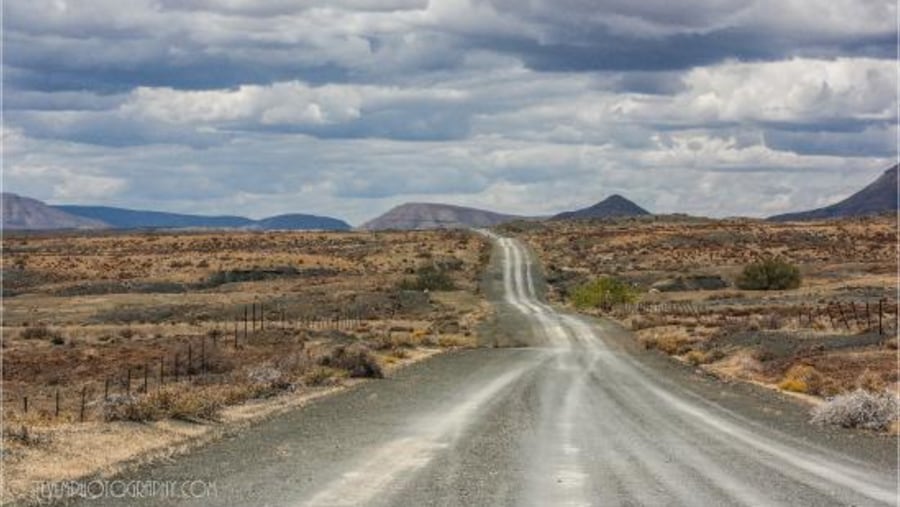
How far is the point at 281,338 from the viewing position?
49.7 meters

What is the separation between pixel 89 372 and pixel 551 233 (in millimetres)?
141879

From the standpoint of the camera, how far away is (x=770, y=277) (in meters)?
92.1

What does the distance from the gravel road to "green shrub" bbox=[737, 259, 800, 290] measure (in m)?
62.1

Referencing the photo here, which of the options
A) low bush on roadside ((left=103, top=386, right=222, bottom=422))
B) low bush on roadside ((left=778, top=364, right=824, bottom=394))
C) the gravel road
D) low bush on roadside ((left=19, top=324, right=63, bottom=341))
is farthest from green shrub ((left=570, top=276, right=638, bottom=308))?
low bush on roadside ((left=103, top=386, right=222, bottom=422))

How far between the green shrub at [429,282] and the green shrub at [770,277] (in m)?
26.0

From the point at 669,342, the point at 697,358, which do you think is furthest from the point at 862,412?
the point at 669,342

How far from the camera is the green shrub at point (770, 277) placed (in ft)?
299

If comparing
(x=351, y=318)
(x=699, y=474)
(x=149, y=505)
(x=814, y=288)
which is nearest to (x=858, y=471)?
(x=699, y=474)

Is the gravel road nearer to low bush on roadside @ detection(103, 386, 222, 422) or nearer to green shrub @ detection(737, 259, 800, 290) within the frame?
low bush on roadside @ detection(103, 386, 222, 422)

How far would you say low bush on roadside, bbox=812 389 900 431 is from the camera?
21906mm

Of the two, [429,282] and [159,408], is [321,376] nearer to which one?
[159,408]

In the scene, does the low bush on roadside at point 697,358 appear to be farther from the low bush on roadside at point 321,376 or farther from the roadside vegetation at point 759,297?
the low bush on roadside at point 321,376

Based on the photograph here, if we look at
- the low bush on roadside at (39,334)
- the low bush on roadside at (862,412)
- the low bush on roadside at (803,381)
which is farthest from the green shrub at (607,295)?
the low bush on roadside at (862,412)

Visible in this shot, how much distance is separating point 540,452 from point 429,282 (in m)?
77.5
